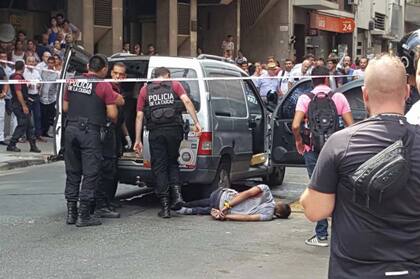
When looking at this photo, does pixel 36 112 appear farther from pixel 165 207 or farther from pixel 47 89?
pixel 165 207

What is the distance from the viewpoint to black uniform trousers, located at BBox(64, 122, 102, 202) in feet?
25.2

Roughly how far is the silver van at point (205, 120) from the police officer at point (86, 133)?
0.77 m

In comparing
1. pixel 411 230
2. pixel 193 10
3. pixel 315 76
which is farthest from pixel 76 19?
pixel 411 230

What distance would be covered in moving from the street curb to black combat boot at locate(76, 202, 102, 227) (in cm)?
498

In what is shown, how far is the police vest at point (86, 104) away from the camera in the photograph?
774cm

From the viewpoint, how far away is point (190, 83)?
8.79 meters

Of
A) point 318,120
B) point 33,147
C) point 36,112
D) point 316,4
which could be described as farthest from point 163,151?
point 316,4

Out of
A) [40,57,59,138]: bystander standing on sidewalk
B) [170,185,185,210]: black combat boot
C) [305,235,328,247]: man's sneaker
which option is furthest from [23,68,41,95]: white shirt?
[305,235,328,247]: man's sneaker

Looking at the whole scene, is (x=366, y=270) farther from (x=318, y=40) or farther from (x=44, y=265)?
(x=318, y=40)

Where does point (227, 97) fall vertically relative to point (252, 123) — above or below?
above

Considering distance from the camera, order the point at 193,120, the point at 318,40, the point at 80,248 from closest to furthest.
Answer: the point at 80,248 < the point at 193,120 < the point at 318,40

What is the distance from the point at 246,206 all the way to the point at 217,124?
3.65 feet

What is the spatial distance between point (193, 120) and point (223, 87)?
124cm

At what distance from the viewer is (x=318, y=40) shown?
33406mm
